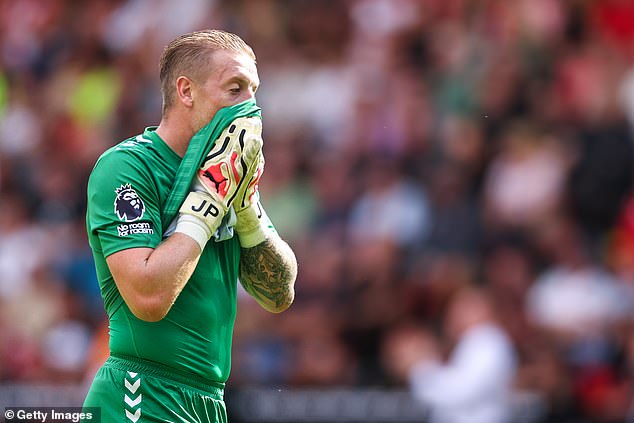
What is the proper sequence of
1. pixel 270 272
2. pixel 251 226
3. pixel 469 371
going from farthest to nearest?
pixel 469 371 → pixel 270 272 → pixel 251 226

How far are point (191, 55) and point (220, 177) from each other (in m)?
0.55

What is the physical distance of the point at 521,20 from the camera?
11859 mm

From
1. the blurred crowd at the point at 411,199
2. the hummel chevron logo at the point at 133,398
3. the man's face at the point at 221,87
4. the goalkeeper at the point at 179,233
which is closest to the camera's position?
the goalkeeper at the point at 179,233

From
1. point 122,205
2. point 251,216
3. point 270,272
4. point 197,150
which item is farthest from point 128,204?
point 270,272

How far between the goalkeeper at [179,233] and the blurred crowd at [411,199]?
5403mm

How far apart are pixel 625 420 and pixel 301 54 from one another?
20.1ft

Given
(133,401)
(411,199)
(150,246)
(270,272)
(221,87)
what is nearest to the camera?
(150,246)

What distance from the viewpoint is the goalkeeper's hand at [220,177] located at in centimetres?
442

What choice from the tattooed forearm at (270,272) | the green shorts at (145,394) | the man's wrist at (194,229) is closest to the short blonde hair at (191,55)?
the man's wrist at (194,229)

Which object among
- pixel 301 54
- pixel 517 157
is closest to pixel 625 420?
pixel 517 157

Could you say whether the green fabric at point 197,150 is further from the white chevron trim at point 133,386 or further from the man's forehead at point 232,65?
the white chevron trim at point 133,386

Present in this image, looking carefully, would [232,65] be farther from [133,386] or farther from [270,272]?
[133,386]

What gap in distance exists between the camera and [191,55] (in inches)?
184

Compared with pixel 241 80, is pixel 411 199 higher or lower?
higher
